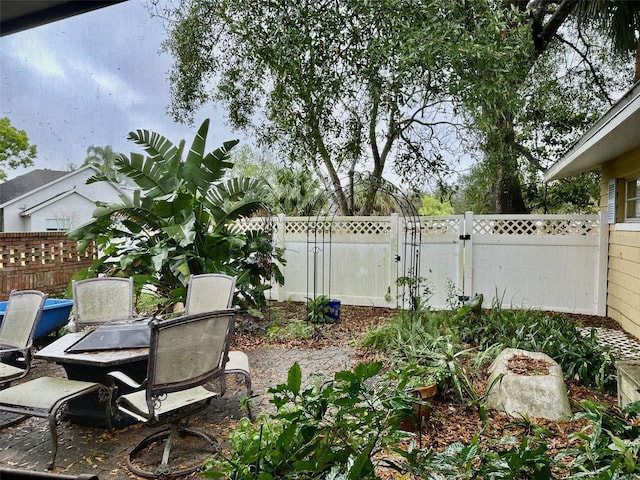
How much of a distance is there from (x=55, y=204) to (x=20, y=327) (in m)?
1.01

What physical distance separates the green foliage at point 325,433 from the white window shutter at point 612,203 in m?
4.53

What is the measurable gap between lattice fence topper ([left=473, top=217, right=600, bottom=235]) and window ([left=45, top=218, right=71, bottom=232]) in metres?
4.22

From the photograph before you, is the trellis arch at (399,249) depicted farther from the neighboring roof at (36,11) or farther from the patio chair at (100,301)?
the neighboring roof at (36,11)

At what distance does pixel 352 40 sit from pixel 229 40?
1.20 meters

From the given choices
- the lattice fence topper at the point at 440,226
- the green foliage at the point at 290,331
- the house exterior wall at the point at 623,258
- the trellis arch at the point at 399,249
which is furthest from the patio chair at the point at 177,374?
the house exterior wall at the point at 623,258

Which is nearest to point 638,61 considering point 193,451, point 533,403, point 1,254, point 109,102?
point 533,403

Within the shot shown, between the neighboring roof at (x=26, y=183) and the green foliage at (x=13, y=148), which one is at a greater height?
the green foliage at (x=13, y=148)

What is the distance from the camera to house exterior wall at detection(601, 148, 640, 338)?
3703 millimetres

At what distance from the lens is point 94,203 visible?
211 cm

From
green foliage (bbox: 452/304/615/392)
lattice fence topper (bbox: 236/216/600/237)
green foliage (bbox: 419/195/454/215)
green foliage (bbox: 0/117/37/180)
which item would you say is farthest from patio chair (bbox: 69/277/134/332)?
green foliage (bbox: 419/195/454/215)

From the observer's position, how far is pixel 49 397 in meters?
1.86

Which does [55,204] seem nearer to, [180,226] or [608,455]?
[180,226]

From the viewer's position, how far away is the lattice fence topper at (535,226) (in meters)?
4.55

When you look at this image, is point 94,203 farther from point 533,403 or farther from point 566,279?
point 566,279
